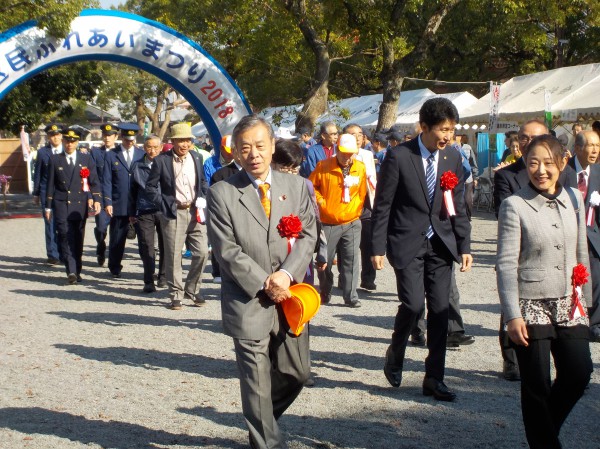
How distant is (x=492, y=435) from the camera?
218 inches

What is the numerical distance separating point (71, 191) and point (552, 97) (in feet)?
44.5

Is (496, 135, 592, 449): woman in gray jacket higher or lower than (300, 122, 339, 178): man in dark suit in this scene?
lower

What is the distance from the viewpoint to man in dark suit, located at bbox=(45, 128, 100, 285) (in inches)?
493

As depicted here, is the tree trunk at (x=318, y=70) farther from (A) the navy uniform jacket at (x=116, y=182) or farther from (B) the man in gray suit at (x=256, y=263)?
(B) the man in gray suit at (x=256, y=263)

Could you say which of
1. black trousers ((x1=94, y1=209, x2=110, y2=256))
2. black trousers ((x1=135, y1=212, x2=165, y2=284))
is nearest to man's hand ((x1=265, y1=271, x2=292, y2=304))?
black trousers ((x1=135, y1=212, x2=165, y2=284))

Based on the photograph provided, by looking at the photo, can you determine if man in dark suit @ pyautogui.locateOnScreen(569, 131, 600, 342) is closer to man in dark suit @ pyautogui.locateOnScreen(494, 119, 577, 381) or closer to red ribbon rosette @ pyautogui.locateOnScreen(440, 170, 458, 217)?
man in dark suit @ pyautogui.locateOnScreen(494, 119, 577, 381)

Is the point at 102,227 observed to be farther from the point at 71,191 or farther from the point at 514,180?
the point at 514,180

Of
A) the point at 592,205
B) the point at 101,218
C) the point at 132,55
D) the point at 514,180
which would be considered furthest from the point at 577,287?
the point at 132,55

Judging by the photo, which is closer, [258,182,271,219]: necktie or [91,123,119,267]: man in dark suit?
[258,182,271,219]: necktie

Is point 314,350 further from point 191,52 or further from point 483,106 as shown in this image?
point 483,106

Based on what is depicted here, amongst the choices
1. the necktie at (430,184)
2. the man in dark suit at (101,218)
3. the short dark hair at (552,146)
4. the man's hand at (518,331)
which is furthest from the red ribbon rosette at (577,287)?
the man in dark suit at (101,218)

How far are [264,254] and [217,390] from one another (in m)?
2.13

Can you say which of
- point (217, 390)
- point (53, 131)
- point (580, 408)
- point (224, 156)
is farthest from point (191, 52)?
point (580, 408)

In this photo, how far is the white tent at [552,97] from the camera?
21.0m
